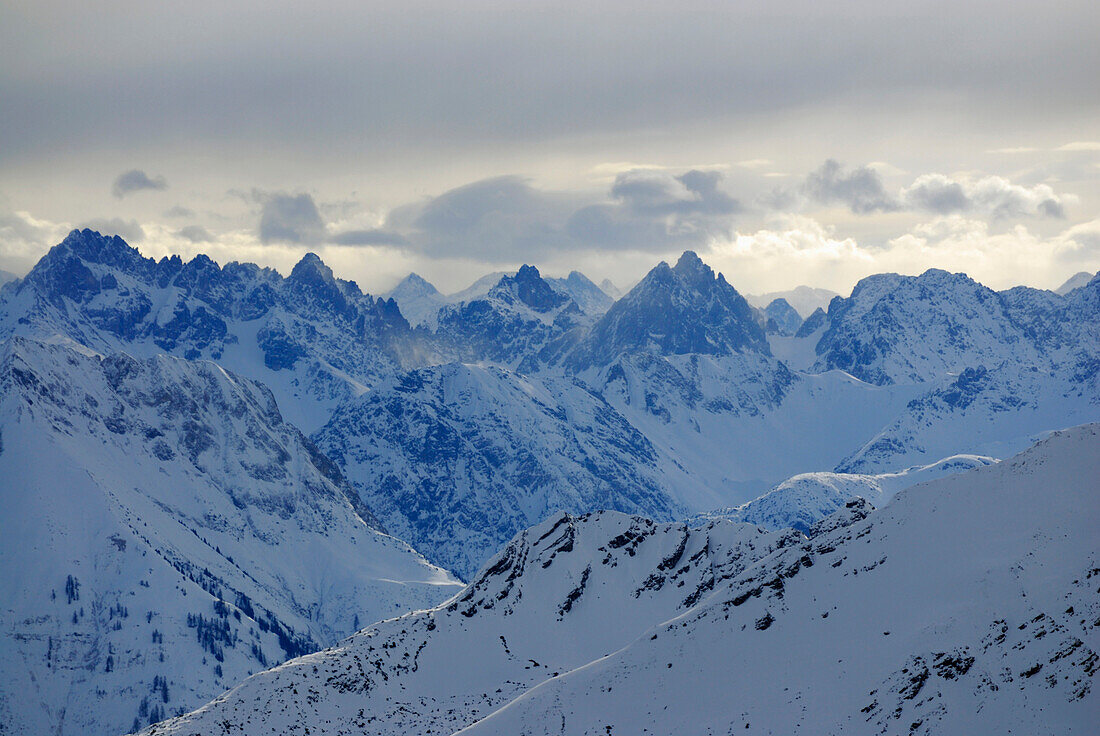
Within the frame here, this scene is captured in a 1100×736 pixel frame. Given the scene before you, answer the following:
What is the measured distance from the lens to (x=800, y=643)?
132 meters

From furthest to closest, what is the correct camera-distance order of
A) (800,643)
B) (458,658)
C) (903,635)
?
(458,658) < (800,643) < (903,635)

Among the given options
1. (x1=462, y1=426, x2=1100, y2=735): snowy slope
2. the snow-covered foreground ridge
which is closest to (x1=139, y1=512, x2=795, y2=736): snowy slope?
the snow-covered foreground ridge

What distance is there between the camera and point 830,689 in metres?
120

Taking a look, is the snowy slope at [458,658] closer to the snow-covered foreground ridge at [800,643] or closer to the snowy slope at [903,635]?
the snow-covered foreground ridge at [800,643]

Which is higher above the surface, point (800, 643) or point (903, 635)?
point (903, 635)

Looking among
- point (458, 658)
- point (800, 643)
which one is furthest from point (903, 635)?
point (458, 658)

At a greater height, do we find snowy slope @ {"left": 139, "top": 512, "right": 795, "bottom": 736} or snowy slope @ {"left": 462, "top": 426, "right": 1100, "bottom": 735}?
snowy slope @ {"left": 462, "top": 426, "right": 1100, "bottom": 735}

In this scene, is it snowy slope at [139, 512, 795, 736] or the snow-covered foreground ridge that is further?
snowy slope at [139, 512, 795, 736]

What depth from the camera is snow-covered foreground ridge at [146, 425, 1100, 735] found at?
106m

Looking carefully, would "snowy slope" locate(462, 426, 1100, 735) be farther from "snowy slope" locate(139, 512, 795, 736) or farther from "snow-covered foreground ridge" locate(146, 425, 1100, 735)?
"snowy slope" locate(139, 512, 795, 736)

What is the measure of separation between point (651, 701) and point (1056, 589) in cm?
4861

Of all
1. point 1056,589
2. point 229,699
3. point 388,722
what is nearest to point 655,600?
point 388,722

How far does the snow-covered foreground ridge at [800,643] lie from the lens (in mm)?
106125

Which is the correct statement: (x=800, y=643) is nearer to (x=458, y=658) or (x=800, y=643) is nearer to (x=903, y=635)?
(x=903, y=635)
